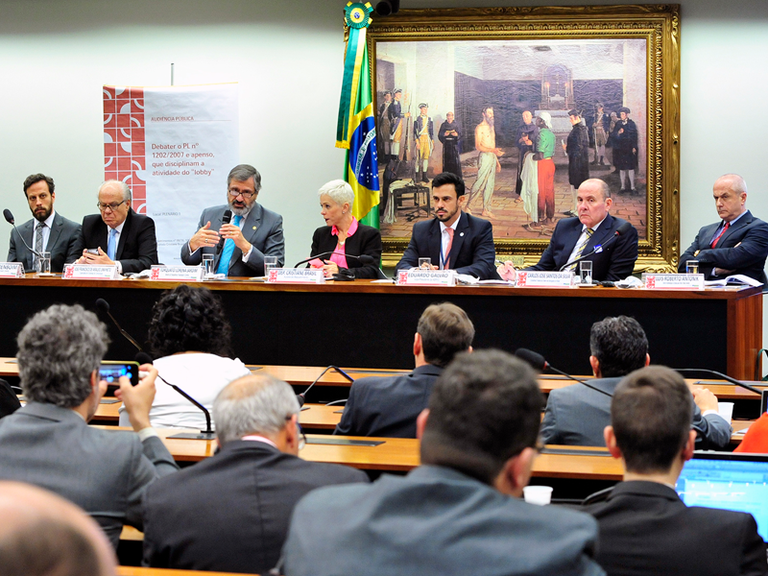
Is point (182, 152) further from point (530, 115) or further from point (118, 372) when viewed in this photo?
point (118, 372)

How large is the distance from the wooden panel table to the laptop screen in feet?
8.31

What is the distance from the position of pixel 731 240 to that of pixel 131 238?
13.2 ft

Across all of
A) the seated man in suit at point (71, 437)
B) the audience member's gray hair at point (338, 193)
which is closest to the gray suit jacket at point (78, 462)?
the seated man in suit at point (71, 437)

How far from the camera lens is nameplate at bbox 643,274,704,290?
424 centimetres

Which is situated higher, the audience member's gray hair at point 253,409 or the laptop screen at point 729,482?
the audience member's gray hair at point 253,409

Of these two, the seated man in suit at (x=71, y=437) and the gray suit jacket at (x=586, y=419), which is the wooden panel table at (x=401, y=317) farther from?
the seated man in suit at (x=71, y=437)

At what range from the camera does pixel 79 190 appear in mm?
7035

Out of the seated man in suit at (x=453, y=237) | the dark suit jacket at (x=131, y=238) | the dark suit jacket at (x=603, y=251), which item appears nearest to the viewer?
the dark suit jacket at (x=603, y=251)

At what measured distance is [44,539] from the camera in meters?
0.51

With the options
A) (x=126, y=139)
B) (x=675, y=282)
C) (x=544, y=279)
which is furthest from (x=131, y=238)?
(x=675, y=282)

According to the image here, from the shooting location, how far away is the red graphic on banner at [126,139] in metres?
6.77

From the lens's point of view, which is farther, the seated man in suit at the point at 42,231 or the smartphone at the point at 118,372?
the seated man in suit at the point at 42,231

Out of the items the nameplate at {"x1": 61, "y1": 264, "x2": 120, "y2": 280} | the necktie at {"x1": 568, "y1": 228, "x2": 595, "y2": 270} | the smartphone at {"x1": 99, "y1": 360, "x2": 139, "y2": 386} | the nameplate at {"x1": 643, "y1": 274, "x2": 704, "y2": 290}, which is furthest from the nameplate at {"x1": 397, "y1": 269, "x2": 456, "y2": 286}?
the smartphone at {"x1": 99, "y1": 360, "x2": 139, "y2": 386}

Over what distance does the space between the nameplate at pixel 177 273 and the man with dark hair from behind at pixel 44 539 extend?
14.2 ft
